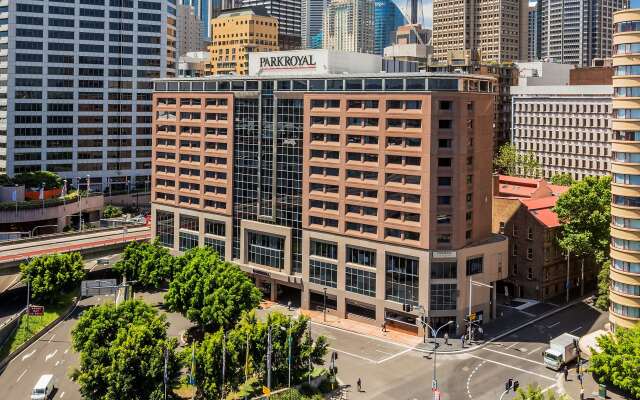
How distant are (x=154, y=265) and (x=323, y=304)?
30886 mm

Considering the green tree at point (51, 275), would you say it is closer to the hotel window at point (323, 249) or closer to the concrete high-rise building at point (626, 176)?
the hotel window at point (323, 249)

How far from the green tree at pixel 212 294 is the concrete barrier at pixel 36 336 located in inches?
854

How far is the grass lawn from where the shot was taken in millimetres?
107363

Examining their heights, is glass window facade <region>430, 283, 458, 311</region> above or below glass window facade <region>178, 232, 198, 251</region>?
below

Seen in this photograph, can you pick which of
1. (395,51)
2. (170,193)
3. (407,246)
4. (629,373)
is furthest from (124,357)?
(395,51)

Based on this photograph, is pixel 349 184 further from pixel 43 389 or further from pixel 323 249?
pixel 43 389

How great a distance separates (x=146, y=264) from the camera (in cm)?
12506

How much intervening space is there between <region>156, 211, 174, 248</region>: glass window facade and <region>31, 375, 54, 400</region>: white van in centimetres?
5819

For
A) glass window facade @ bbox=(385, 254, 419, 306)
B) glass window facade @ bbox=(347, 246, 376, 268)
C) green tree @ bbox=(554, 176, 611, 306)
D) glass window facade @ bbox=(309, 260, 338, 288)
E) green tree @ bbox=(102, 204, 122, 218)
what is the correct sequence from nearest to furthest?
1. glass window facade @ bbox=(385, 254, 419, 306)
2. glass window facade @ bbox=(347, 246, 376, 268)
3. glass window facade @ bbox=(309, 260, 338, 288)
4. green tree @ bbox=(554, 176, 611, 306)
5. green tree @ bbox=(102, 204, 122, 218)

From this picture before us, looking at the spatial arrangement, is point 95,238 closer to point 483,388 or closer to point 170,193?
point 170,193

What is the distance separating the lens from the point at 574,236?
121875 millimetres

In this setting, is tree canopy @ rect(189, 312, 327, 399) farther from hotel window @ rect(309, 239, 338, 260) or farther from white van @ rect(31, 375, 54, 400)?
hotel window @ rect(309, 239, 338, 260)

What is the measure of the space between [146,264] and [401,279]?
4568 centimetres

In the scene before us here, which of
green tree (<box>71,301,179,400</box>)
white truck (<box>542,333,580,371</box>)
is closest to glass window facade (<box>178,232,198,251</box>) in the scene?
green tree (<box>71,301,179,400</box>)
